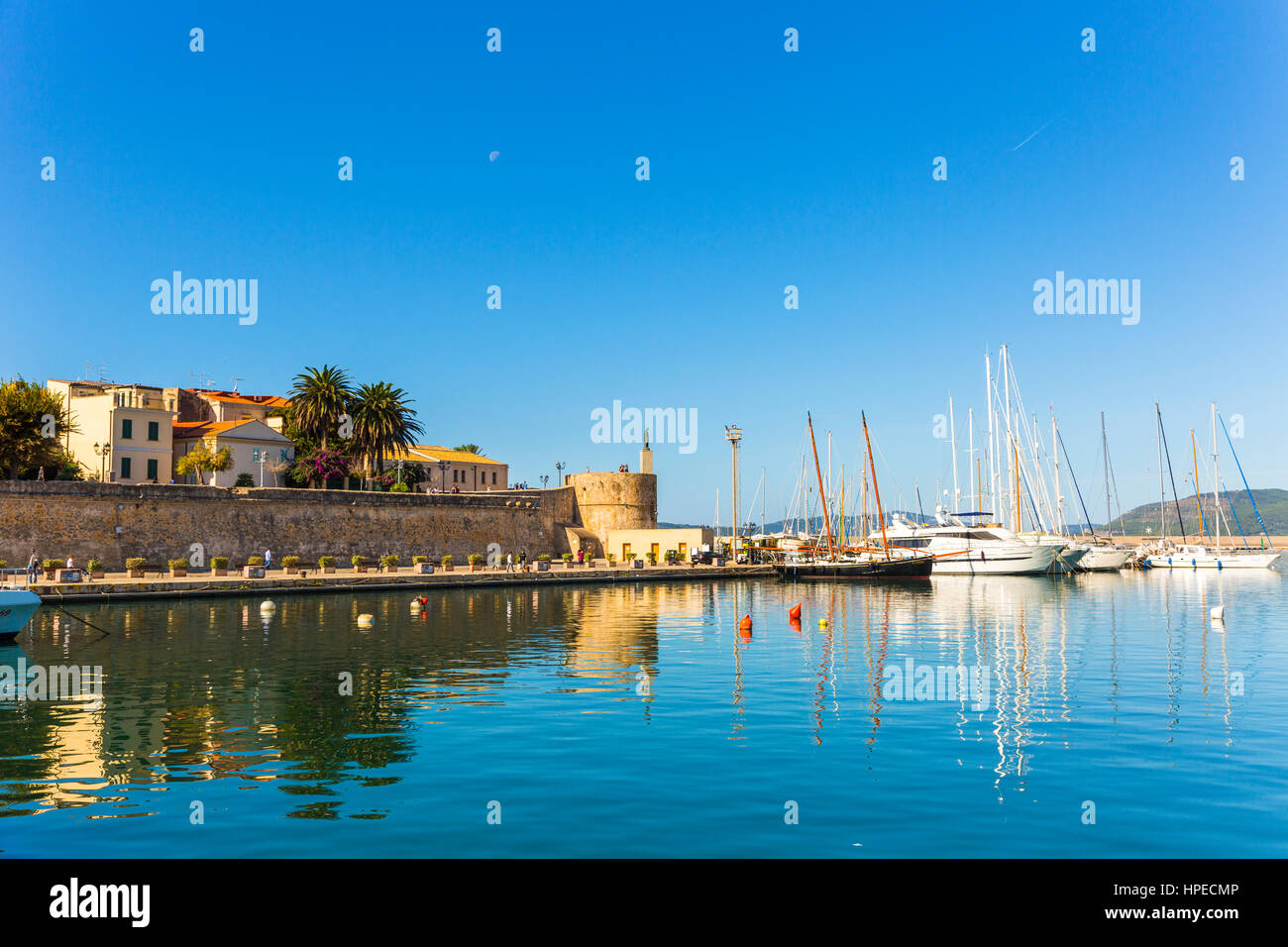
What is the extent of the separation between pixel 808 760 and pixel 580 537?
6283cm

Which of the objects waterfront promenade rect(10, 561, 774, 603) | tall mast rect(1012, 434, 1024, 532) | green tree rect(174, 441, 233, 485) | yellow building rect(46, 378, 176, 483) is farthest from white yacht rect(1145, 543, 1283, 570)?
yellow building rect(46, 378, 176, 483)

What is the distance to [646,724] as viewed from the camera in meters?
15.5

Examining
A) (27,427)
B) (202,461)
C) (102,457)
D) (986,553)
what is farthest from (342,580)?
(986,553)

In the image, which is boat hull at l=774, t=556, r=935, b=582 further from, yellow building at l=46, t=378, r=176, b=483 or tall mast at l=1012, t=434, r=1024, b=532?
yellow building at l=46, t=378, r=176, b=483

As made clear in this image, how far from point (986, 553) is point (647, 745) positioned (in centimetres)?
5250

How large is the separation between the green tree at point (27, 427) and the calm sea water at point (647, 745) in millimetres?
25245

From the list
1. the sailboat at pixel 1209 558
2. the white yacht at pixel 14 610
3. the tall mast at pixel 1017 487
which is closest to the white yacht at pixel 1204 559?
the sailboat at pixel 1209 558

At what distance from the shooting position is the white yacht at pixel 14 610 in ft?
83.9

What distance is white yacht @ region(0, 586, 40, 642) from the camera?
2558 centimetres

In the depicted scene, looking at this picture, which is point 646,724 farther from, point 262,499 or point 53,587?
point 262,499

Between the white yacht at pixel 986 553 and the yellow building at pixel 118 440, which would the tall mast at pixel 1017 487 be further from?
the yellow building at pixel 118 440

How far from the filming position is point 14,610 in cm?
2573
